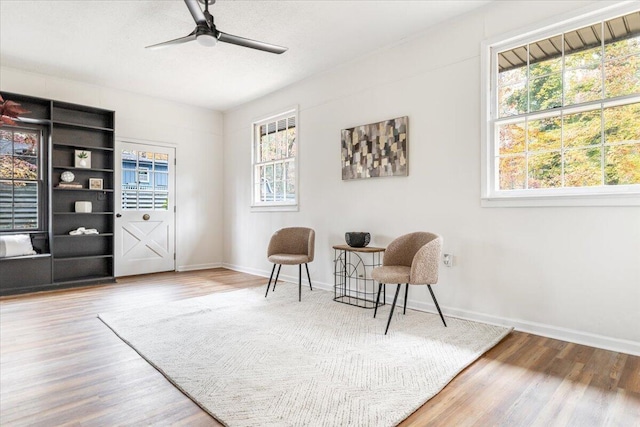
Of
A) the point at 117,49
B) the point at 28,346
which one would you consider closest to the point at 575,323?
the point at 28,346

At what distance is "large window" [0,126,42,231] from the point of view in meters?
4.53

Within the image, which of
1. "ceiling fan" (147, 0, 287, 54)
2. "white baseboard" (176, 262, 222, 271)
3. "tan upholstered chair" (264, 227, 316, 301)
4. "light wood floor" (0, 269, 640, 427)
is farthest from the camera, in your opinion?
"white baseboard" (176, 262, 222, 271)

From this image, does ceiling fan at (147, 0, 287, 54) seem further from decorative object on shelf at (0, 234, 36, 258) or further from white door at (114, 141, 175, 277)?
decorative object on shelf at (0, 234, 36, 258)

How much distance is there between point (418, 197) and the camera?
3619 mm

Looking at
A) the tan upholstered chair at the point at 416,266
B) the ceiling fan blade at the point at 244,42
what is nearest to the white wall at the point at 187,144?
the ceiling fan blade at the point at 244,42

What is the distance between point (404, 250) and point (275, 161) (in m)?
2.87

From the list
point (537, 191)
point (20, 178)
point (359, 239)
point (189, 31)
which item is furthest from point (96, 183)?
point (537, 191)

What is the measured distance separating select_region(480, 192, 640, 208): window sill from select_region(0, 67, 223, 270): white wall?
485 centimetres

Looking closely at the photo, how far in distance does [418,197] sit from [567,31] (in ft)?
5.93

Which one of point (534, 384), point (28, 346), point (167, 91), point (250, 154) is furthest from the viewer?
point (250, 154)

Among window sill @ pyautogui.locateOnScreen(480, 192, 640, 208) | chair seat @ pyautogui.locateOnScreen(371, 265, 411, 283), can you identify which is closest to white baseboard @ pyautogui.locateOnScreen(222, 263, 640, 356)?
chair seat @ pyautogui.locateOnScreen(371, 265, 411, 283)

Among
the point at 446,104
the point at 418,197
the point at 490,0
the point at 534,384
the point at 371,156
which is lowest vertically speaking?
the point at 534,384

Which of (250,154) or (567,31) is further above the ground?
(567,31)

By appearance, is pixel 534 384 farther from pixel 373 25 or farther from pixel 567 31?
pixel 373 25
